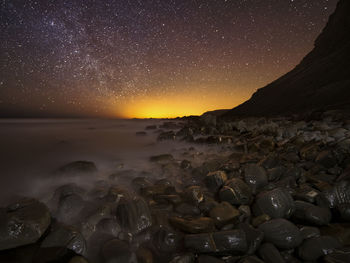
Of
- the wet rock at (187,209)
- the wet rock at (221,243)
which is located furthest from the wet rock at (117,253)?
the wet rock at (187,209)

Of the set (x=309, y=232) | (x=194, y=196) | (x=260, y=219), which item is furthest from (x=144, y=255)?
(x=309, y=232)

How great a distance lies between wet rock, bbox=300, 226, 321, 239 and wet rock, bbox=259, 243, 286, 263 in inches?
20.6

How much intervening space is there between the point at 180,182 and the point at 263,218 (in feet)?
6.90

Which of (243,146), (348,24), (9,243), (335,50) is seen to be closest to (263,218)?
(9,243)

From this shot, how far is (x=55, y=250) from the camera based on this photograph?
2189 millimetres

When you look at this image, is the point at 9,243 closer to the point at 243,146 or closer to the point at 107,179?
the point at 107,179

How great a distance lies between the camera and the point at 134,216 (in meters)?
2.77

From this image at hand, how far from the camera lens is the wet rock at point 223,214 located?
2.77 meters

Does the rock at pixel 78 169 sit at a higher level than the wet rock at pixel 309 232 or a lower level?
higher

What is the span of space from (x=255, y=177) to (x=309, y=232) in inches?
54.2

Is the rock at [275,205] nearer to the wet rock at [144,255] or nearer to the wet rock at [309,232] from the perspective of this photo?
the wet rock at [309,232]

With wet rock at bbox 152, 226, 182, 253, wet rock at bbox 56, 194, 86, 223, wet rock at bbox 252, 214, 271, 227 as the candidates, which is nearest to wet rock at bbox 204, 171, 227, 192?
wet rock at bbox 252, 214, 271, 227

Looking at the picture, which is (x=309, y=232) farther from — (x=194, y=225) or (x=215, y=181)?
(x=215, y=181)

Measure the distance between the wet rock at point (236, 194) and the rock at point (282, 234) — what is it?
2.34 feet
